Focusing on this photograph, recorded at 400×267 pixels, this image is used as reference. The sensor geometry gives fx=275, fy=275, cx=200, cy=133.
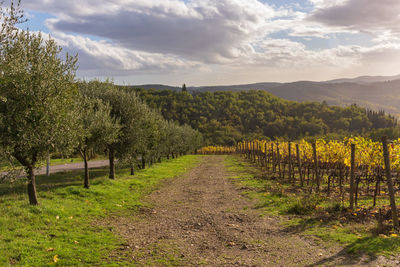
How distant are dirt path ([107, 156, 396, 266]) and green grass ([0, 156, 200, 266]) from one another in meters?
0.84

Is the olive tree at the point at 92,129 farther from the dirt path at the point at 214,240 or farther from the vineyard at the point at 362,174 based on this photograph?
the vineyard at the point at 362,174

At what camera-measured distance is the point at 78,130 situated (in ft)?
47.1

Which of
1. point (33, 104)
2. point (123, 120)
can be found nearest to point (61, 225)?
point (33, 104)

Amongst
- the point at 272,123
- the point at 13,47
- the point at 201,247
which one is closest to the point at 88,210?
the point at 201,247

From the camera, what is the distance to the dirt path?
25.1 feet

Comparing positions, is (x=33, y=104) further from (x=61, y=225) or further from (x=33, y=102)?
(x=61, y=225)

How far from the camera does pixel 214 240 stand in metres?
9.39

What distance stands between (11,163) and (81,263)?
20.5 feet

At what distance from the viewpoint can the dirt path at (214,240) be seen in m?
7.65

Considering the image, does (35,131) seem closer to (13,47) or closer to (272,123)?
(13,47)

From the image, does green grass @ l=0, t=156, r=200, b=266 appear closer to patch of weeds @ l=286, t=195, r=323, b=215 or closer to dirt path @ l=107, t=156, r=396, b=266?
dirt path @ l=107, t=156, r=396, b=266

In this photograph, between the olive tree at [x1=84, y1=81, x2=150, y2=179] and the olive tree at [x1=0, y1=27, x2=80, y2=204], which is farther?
the olive tree at [x1=84, y1=81, x2=150, y2=179]

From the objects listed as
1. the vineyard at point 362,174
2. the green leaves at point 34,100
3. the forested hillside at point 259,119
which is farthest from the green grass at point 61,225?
the forested hillside at point 259,119

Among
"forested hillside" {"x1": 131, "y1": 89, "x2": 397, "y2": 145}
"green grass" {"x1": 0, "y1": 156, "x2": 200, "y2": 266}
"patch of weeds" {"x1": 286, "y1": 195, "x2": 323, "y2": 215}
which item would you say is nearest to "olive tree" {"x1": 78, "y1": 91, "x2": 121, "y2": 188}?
"green grass" {"x1": 0, "y1": 156, "x2": 200, "y2": 266}
